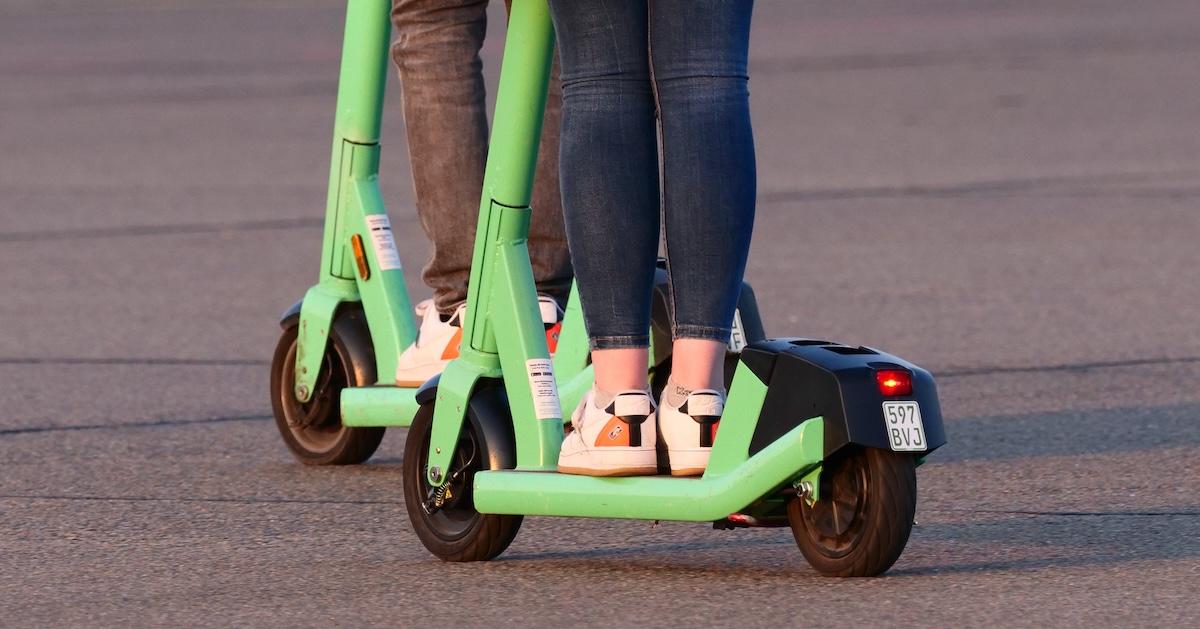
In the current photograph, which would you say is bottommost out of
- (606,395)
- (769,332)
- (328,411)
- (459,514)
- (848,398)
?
(769,332)

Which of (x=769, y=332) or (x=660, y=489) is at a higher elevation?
(x=660, y=489)

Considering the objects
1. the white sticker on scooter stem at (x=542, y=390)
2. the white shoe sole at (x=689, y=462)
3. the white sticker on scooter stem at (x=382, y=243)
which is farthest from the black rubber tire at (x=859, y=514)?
the white sticker on scooter stem at (x=382, y=243)

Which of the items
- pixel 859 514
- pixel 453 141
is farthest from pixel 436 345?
pixel 859 514

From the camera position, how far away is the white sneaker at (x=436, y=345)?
4.66 meters

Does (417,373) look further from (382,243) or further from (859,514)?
(859,514)

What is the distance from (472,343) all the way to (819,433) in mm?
740

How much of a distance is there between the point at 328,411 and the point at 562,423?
120 cm

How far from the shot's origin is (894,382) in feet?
11.1

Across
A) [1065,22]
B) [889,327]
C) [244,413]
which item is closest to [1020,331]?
[889,327]

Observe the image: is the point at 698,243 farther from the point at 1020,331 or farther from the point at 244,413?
the point at 1020,331

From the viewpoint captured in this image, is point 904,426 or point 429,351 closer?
point 904,426

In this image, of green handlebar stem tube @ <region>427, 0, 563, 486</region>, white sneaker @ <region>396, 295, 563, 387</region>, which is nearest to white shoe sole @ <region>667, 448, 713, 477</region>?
green handlebar stem tube @ <region>427, 0, 563, 486</region>

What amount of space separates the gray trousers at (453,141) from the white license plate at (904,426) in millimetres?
1548

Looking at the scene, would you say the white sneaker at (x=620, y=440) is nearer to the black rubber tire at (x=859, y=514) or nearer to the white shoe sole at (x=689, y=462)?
the white shoe sole at (x=689, y=462)
